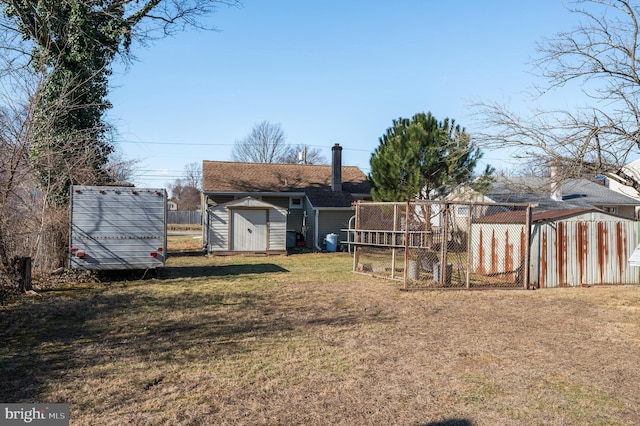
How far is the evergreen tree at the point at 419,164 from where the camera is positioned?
59.1 feet

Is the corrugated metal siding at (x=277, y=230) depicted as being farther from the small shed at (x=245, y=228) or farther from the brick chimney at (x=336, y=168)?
the brick chimney at (x=336, y=168)

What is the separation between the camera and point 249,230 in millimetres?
19859

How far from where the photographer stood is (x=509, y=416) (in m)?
4.00

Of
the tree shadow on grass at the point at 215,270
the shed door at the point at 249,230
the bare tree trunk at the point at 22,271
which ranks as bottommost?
the tree shadow on grass at the point at 215,270

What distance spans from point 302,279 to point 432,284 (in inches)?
138

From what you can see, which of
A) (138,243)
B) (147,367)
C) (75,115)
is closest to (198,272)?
(138,243)

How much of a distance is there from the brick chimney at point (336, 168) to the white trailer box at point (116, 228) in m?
13.4

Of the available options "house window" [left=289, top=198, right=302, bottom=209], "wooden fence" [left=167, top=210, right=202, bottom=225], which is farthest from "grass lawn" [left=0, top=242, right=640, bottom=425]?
"wooden fence" [left=167, top=210, right=202, bottom=225]

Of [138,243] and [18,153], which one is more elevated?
[18,153]

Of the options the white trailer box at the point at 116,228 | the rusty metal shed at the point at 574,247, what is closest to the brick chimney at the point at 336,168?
the rusty metal shed at the point at 574,247


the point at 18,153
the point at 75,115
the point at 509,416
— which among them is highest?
the point at 75,115

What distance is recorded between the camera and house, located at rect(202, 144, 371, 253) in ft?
64.5

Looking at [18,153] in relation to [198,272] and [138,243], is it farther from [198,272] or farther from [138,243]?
[198,272]

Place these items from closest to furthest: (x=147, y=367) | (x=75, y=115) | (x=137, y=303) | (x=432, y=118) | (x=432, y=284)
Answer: (x=147, y=367) → (x=137, y=303) → (x=432, y=284) → (x=75, y=115) → (x=432, y=118)
